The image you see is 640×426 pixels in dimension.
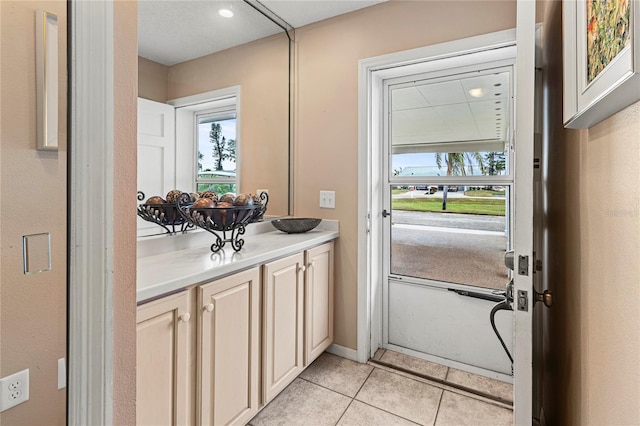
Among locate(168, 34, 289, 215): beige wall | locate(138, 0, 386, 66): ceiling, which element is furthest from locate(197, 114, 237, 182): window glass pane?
locate(138, 0, 386, 66): ceiling

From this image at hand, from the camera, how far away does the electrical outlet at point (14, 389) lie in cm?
70

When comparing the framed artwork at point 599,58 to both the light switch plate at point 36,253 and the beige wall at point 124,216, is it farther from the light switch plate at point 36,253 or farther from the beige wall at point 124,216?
the light switch plate at point 36,253

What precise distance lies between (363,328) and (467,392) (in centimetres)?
70

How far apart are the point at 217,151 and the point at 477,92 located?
1.68 meters

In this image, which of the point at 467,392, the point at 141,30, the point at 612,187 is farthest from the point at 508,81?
the point at 141,30

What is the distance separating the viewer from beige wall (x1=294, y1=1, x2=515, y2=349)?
2002mm

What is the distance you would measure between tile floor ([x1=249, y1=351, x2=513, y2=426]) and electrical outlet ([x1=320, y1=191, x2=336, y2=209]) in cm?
108

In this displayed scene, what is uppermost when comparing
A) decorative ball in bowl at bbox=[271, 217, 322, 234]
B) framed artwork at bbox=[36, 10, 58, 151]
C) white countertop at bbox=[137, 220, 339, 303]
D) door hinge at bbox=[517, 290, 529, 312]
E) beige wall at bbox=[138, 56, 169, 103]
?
beige wall at bbox=[138, 56, 169, 103]

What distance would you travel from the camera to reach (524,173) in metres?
1.05

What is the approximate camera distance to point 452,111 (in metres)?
2.14

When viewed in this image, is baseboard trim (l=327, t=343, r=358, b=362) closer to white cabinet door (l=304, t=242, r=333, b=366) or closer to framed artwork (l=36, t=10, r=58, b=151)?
white cabinet door (l=304, t=242, r=333, b=366)

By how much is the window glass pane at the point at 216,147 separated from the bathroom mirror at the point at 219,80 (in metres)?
0.04

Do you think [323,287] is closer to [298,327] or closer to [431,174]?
[298,327]

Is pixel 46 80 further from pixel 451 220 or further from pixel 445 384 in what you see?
pixel 445 384
